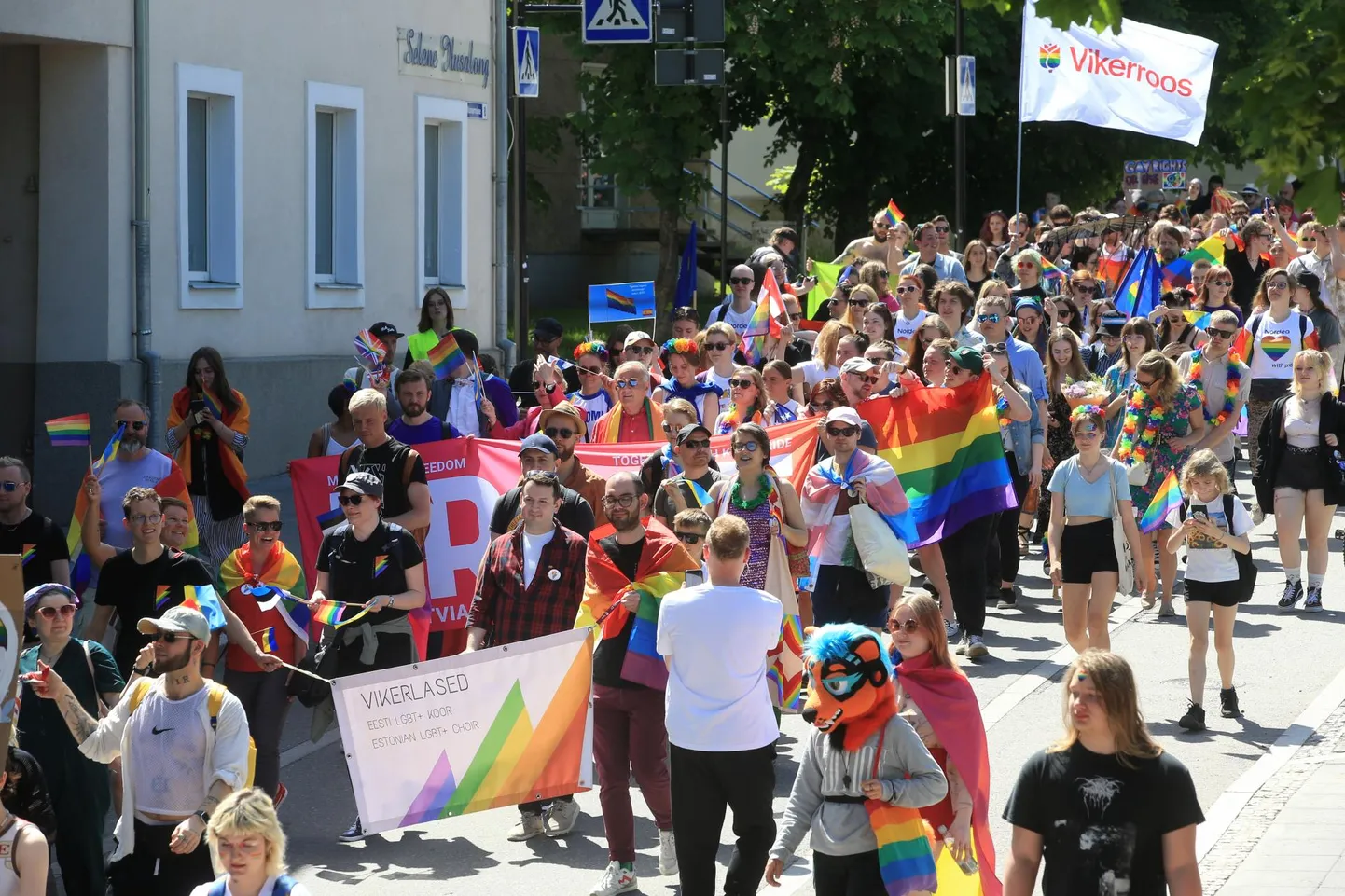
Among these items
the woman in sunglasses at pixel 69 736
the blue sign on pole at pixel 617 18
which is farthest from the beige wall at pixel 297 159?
the woman in sunglasses at pixel 69 736

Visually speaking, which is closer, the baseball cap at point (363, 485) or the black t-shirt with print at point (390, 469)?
the baseball cap at point (363, 485)

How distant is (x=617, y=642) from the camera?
8.89 m

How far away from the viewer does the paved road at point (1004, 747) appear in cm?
885

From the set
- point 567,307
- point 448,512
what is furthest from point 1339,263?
point 567,307

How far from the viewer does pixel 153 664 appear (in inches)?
303

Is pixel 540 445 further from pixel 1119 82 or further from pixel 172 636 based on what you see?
pixel 1119 82

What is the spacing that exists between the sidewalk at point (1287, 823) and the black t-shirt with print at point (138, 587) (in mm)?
4787

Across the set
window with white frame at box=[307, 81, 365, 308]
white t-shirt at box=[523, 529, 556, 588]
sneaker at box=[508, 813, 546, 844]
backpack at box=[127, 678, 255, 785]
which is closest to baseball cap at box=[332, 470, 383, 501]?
white t-shirt at box=[523, 529, 556, 588]

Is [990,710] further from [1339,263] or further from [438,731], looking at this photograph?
[1339,263]

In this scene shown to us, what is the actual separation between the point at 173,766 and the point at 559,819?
8.29 feet

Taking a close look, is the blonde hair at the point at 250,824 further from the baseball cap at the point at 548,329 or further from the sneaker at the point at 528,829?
the baseball cap at the point at 548,329

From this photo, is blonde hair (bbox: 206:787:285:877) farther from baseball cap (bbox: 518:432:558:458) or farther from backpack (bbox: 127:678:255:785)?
baseball cap (bbox: 518:432:558:458)

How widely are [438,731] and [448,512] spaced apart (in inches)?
130

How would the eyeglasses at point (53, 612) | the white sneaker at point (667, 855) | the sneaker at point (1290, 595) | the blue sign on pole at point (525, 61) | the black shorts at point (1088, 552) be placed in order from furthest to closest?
1. the blue sign on pole at point (525, 61)
2. the sneaker at point (1290, 595)
3. the black shorts at point (1088, 552)
4. the white sneaker at point (667, 855)
5. the eyeglasses at point (53, 612)
